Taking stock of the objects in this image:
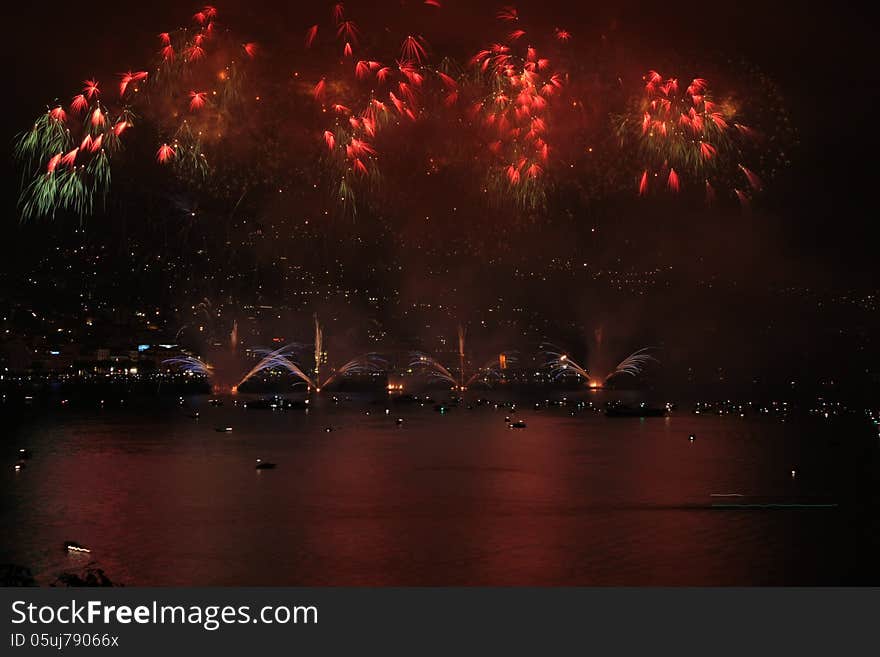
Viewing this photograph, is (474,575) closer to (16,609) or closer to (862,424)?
(16,609)

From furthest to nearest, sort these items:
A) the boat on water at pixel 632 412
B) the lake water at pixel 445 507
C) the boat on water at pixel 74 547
A: the boat on water at pixel 632 412, the boat on water at pixel 74 547, the lake water at pixel 445 507

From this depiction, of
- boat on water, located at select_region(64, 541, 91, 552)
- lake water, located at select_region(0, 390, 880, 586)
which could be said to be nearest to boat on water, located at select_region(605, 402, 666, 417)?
lake water, located at select_region(0, 390, 880, 586)

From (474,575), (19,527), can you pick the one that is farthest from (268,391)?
(474,575)

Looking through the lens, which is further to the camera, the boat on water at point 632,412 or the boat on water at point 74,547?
the boat on water at point 632,412

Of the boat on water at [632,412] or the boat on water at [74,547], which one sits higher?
the boat on water at [632,412]

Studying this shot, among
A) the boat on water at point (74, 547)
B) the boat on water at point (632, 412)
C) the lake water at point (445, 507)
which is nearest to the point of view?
the lake water at point (445, 507)

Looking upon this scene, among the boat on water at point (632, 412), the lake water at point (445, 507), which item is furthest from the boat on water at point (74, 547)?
the boat on water at point (632, 412)

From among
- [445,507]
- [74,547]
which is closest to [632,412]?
[445,507]

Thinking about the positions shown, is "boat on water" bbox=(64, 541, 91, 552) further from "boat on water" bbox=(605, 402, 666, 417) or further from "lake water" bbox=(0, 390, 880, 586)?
"boat on water" bbox=(605, 402, 666, 417)

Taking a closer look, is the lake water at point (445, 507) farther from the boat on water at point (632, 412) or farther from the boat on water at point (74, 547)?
the boat on water at point (632, 412)
